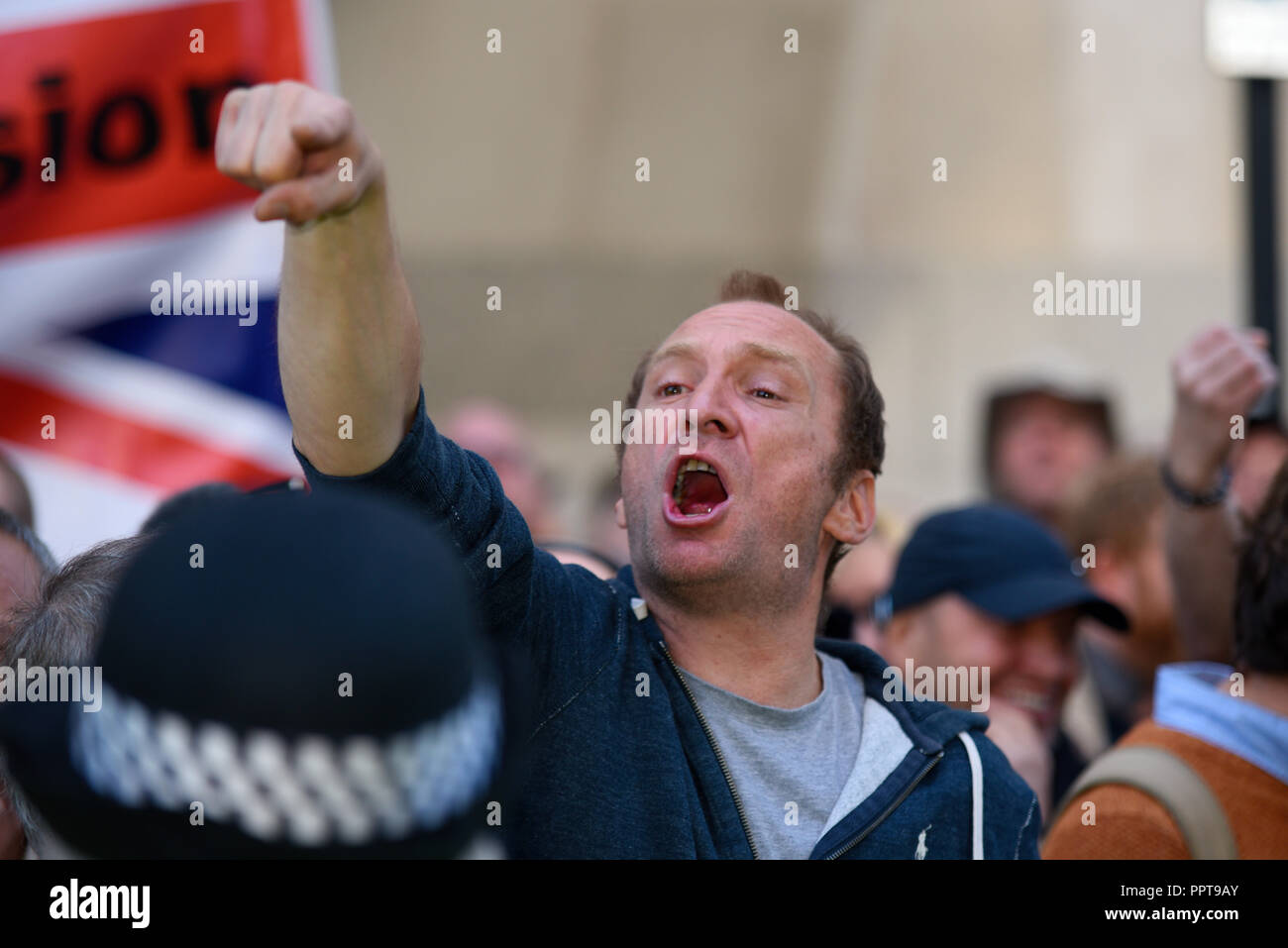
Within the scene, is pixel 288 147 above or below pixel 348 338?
above

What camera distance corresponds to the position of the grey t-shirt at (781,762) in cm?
192

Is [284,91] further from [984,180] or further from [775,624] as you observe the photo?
[984,180]

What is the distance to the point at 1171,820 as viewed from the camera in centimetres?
212

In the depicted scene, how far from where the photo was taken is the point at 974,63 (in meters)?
7.67

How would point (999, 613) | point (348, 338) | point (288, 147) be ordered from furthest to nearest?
1. point (999, 613)
2. point (348, 338)
3. point (288, 147)

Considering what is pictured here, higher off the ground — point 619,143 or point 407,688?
point 619,143

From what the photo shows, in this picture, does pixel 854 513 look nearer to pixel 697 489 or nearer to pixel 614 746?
pixel 697 489

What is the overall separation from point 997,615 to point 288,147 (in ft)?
6.68

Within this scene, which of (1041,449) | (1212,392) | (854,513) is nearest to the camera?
(854,513)

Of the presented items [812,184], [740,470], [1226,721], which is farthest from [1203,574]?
[812,184]

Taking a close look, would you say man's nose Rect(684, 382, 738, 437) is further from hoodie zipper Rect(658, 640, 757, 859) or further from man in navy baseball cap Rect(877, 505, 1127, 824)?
man in navy baseball cap Rect(877, 505, 1127, 824)
